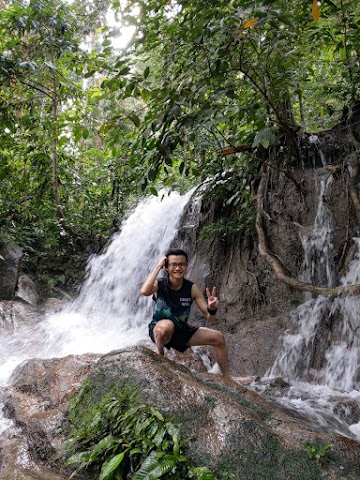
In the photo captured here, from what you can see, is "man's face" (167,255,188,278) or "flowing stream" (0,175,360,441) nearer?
"man's face" (167,255,188,278)

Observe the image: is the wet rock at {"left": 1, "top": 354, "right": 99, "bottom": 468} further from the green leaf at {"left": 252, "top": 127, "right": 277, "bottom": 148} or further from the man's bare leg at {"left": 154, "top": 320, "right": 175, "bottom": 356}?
the green leaf at {"left": 252, "top": 127, "right": 277, "bottom": 148}

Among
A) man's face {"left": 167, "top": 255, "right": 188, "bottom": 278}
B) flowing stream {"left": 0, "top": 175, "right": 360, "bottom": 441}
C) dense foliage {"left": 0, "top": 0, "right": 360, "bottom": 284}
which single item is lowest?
flowing stream {"left": 0, "top": 175, "right": 360, "bottom": 441}

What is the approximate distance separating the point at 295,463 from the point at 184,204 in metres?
7.23

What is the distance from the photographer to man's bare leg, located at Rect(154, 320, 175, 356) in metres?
3.74

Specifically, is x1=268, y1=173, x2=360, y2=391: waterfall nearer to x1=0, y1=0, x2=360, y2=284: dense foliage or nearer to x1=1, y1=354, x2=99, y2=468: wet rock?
x1=0, y1=0, x2=360, y2=284: dense foliage

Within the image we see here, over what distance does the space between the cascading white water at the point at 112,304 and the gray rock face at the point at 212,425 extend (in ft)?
9.90

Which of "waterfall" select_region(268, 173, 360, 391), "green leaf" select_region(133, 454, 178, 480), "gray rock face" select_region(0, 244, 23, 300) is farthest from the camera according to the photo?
"gray rock face" select_region(0, 244, 23, 300)

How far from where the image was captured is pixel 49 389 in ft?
11.5

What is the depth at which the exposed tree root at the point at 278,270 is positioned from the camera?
3.90 meters

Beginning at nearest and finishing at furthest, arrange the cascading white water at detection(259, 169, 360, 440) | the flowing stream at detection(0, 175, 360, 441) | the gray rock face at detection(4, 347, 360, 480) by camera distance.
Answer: the gray rock face at detection(4, 347, 360, 480)
the cascading white water at detection(259, 169, 360, 440)
the flowing stream at detection(0, 175, 360, 441)

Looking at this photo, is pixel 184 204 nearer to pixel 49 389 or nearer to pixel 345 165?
pixel 345 165

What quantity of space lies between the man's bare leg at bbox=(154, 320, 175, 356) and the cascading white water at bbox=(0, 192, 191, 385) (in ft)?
8.72

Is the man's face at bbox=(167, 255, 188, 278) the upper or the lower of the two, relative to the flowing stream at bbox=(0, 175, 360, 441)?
upper

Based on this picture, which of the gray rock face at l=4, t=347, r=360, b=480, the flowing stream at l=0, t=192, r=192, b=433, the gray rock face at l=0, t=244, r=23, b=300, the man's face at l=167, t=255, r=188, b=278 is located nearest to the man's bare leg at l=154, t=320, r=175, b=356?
the man's face at l=167, t=255, r=188, b=278
